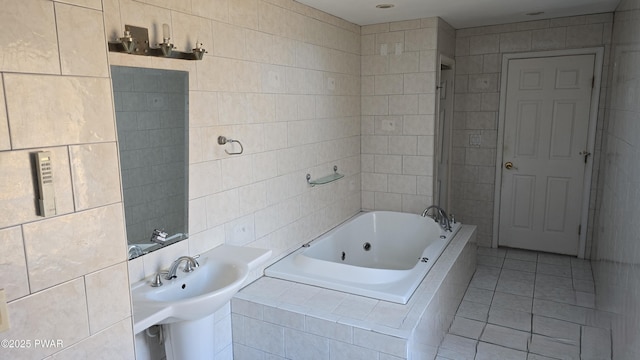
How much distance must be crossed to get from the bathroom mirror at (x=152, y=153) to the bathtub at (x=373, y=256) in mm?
965

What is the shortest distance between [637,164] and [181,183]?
227 centimetres

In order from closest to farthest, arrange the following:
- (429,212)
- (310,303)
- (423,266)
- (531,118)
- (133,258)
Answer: (133,258), (310,303), (423,266), (429,212), (531,118)

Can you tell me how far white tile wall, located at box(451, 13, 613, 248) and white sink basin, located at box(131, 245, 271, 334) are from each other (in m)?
3.19

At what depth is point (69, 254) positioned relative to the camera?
3.85 feet

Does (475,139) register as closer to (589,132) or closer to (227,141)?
(589,132)

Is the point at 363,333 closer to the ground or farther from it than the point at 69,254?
closer to the ground

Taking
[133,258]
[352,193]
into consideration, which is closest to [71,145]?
[133,258]

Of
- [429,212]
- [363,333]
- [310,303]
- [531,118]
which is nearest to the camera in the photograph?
[363,333]

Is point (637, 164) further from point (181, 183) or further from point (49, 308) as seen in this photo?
point (49, 308)

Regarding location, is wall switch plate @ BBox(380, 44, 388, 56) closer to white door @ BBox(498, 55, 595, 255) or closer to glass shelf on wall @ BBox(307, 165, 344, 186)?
glass shelf on wall @ BBox(307, 165, 344, 186)

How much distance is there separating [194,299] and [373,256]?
2514 mm

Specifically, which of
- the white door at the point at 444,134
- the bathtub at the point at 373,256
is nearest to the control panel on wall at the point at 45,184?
the bathtub at the point at 373,256

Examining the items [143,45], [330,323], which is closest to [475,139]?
[330,323]

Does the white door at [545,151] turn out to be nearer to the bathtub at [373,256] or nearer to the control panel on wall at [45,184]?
the bathtub at [373,256]
